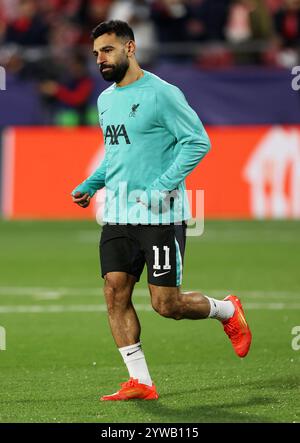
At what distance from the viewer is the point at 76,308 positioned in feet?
44.1

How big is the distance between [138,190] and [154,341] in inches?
118

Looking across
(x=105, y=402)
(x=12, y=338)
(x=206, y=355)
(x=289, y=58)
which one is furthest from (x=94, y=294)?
(x=289, y=58)

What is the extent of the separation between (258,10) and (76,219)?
17.0ft

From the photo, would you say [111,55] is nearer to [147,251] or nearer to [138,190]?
[138,190]

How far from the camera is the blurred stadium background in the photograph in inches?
605

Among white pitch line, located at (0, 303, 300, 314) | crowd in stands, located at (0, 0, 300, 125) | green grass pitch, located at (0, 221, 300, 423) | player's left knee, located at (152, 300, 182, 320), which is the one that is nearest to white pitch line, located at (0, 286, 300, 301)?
green grass pitch, located at (0, 221, 300, 423)

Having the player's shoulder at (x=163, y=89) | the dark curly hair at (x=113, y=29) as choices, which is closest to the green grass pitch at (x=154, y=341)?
the player's shoulder at (x=163, y=89)

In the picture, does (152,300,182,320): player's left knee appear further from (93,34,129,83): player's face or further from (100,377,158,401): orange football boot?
(93,34,129,83): player's face

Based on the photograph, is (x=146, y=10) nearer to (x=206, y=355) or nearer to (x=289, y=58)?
(x=289, y=58)

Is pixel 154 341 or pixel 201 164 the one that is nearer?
pixel 154 341

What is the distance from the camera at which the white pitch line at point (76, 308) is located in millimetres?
13180

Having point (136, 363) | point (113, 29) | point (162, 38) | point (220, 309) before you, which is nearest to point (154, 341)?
point (220, 309)

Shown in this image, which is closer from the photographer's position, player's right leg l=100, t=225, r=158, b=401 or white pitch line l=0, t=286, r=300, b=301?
player's right leg l=100, t=225, r=158, b=401

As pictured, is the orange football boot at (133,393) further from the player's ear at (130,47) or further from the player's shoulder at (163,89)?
the player's ear at (130,47)
